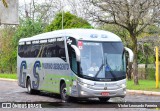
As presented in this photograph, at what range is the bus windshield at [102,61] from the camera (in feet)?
58.2

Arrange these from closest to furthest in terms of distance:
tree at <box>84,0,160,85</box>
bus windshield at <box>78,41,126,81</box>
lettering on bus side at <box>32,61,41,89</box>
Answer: bus windshield at <box>78,41,126,81</box> < lettering on bus side at <box>32,61,41,89</box> < tree at <box>84,0,160,85</box>

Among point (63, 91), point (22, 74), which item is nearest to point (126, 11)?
point (22, 74)

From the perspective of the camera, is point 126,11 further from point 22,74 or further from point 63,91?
point 63,91

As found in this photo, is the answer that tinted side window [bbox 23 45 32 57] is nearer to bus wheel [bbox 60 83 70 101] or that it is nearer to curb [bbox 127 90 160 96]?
bus wheel [bbox 60 83 70 101]

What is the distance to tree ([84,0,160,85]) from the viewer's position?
2662 centimetres

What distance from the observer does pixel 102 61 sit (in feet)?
58.9

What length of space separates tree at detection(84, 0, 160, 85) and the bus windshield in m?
8.67

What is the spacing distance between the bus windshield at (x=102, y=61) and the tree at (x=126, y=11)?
28.5 feet

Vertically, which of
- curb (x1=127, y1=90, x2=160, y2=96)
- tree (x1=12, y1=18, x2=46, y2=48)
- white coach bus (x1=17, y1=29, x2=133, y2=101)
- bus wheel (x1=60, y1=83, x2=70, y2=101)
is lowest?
curb (x1=127, y1=90, x2=160, y2=96)

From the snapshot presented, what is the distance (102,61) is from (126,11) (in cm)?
978

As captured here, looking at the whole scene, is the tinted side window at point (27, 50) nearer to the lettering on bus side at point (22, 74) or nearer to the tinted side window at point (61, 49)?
the lettering on bus side at point (22, 74)

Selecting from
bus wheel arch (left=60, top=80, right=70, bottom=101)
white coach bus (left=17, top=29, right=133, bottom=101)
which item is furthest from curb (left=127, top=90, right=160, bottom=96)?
bus wheel arch (left=60, top=80, right=70, bottom=101)

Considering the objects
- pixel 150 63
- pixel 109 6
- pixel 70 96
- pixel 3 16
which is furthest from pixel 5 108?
pixel 150 63

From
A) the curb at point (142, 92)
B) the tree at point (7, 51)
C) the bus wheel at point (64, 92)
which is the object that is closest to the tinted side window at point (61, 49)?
the bus wheel at point (64, 92)
